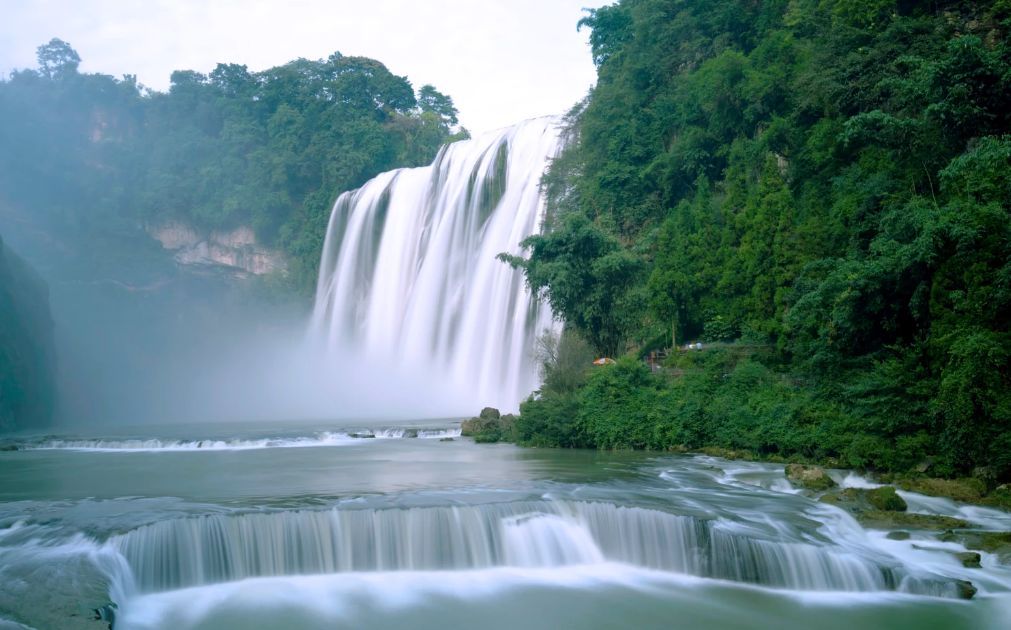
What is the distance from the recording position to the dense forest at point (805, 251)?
1423 cm

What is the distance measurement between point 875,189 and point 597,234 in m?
7.66

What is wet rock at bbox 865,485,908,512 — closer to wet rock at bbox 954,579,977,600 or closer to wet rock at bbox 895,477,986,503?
wet rock at bbox 895,477,986,503

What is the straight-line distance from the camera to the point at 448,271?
36.0m

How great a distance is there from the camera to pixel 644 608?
9312 millimetres

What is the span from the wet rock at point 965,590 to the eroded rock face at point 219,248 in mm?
44974

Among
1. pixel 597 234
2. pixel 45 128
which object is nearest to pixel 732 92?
pixel 597 234

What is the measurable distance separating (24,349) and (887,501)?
118ft

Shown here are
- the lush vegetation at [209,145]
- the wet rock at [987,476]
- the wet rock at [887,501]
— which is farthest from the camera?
the lush vegetation at [209,145]

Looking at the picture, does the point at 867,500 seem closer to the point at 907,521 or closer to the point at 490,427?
the point at 907,521

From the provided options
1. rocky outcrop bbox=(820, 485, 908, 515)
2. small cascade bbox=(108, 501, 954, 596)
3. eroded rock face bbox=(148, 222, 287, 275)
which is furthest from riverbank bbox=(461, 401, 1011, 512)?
eroded rock face bbox=(148, 222, 287, 275)

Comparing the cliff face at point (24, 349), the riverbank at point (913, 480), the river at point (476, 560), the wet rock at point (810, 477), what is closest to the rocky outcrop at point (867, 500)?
the river at point (476, 560)

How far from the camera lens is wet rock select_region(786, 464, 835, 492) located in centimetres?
1380

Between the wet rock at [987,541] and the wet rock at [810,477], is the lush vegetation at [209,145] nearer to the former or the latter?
the wet rock at [810,477]

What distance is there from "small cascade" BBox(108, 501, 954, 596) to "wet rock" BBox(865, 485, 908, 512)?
2.19 metres
